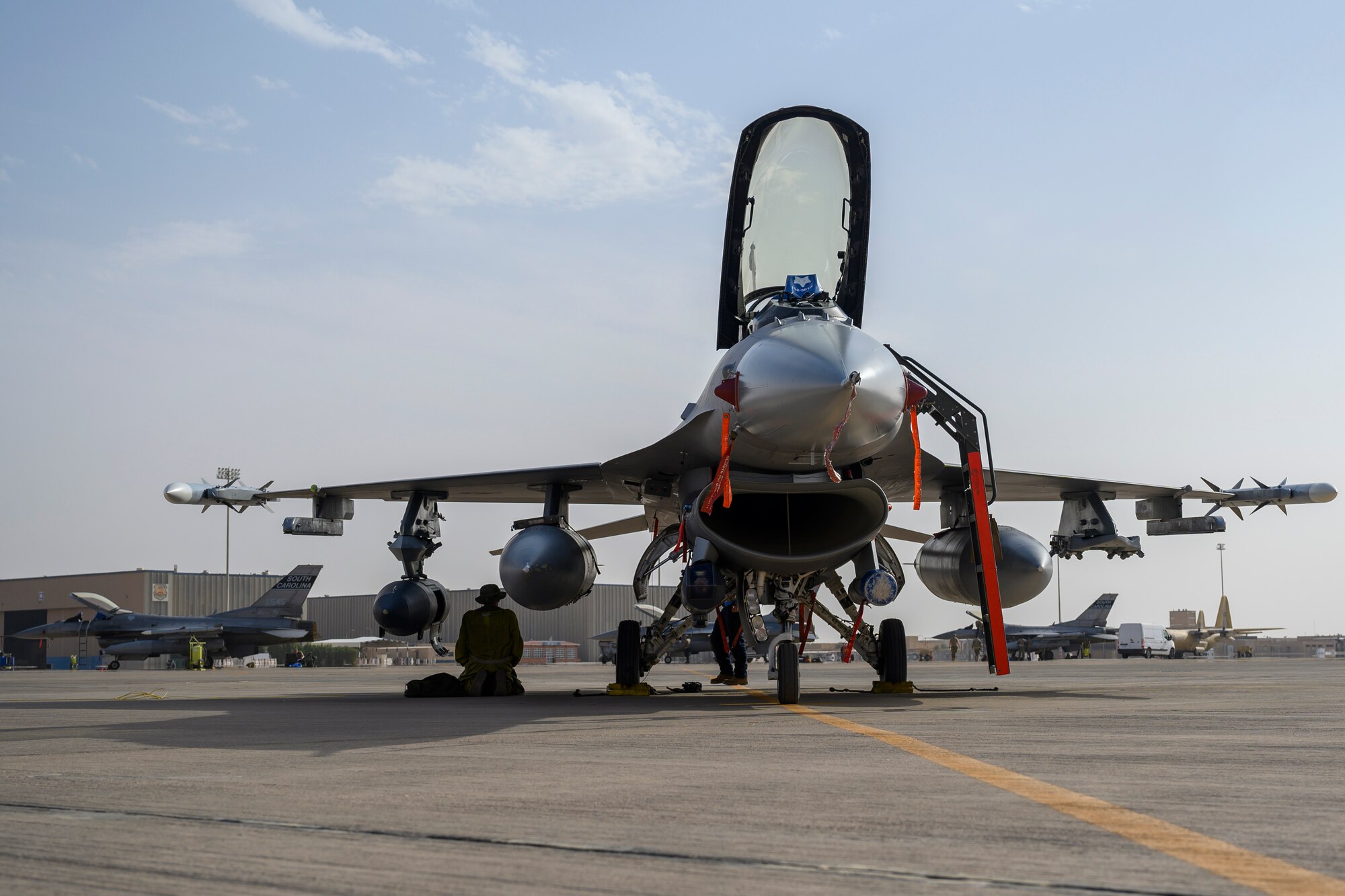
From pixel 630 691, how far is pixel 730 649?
11.8 ft

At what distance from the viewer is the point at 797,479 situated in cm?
1000

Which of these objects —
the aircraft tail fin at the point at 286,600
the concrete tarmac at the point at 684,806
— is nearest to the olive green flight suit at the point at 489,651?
the concrete tarmac at the point at 684,806

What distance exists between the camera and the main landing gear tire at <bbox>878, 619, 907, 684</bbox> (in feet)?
42.9

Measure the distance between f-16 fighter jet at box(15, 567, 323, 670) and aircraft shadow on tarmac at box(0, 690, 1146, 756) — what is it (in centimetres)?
3435

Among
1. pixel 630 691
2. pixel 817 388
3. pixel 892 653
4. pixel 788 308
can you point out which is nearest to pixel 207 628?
pixel 630 691

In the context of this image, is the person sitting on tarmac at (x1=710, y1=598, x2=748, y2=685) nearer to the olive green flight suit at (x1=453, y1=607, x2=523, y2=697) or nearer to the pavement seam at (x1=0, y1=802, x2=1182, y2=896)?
the olive green flight suit at (x1=453, y1=607, x2=523, y2=697)

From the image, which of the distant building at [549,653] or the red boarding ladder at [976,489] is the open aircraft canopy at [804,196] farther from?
the distant building at [549,653]

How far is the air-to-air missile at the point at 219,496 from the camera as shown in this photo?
583 inches

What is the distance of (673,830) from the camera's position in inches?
125

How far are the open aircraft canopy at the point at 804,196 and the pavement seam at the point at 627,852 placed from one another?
858 cm

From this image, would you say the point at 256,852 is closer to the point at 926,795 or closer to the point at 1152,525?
the point at 926,795

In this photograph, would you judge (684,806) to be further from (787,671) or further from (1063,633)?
(1063,633)

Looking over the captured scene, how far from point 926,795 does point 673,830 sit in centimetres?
115

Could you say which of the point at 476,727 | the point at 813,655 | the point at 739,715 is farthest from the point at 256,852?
the point at 813,655
